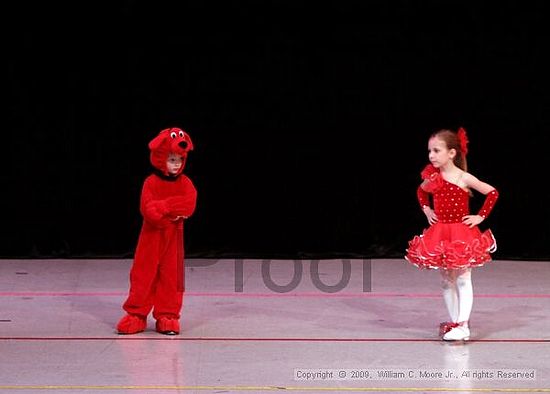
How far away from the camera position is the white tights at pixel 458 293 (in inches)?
188

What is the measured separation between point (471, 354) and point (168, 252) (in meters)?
1.42

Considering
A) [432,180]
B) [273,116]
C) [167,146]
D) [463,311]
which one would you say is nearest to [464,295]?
[463,311]

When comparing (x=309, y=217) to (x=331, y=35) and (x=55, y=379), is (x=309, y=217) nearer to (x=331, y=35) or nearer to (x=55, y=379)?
(x=331, y=35)

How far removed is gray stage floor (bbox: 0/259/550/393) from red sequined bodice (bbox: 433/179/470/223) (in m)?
0.56

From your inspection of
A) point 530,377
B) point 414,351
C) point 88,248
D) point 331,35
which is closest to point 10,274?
point 88,248

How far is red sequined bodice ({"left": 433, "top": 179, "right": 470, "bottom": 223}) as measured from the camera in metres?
4.80

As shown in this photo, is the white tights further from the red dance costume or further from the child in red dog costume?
the child in red dog costume

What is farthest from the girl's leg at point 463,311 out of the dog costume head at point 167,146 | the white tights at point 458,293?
the dog costume head at point 167,146

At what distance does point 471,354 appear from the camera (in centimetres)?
458

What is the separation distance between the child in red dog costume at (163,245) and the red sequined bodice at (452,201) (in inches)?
44.0

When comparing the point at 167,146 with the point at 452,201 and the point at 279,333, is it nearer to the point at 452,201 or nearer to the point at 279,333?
the point at 279,333

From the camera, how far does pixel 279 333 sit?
4.97m

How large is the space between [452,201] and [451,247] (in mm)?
224

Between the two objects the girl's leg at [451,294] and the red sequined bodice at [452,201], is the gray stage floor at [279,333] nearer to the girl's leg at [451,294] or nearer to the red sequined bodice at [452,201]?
the girl's leg at [451,294]
